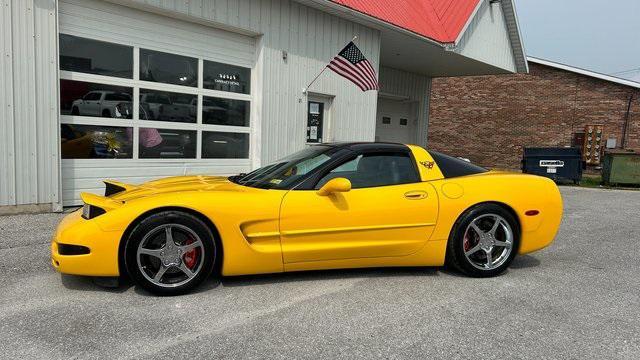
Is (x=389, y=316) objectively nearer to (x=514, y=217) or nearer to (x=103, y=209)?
(x=514, y=217)

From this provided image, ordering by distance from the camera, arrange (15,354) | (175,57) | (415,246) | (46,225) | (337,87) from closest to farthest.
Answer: (15,354)
(415,246)
(46,225)
(175,57)
(337,87)

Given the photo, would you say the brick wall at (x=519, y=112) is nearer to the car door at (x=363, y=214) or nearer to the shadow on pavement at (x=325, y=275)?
the shadow on pavement at (x=325, y=275)

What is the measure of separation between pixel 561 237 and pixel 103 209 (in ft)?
18.4

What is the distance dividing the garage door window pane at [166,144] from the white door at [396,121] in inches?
334

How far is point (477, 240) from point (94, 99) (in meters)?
5.72

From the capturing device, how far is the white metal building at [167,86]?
595cm

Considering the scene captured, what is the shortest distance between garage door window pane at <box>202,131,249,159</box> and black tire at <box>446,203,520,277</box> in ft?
17.4

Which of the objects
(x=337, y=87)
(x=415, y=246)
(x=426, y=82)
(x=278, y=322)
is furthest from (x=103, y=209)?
(x=426, y=82)

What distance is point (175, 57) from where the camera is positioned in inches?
297

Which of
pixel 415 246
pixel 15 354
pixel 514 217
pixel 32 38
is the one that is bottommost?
pixel 15 354

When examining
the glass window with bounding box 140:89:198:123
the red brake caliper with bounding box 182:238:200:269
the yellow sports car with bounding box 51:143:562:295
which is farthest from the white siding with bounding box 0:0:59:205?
the red brake caliper with bounding box 182:238:200:269

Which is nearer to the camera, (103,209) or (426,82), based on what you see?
(103,209)

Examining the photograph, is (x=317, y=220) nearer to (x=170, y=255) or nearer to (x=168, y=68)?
(x=170, y=255)

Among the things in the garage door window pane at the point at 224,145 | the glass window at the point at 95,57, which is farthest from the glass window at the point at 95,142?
the garage door window pane at the point at 224,145
